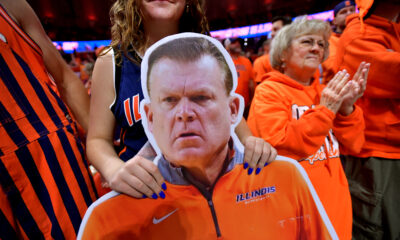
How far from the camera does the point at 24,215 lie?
54 cm

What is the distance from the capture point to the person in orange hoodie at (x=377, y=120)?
1.18m

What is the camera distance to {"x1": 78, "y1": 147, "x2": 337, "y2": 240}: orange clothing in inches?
19.1

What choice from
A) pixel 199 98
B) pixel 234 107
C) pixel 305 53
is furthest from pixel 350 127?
pixel 199 98

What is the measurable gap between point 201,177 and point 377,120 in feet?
4.24

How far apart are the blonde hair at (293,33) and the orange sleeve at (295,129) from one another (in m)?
0.43

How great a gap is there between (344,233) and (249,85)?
173 centimetres

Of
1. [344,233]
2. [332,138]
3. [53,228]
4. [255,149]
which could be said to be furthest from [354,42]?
[53,228]

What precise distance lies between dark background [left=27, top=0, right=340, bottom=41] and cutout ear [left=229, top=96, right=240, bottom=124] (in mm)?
8468

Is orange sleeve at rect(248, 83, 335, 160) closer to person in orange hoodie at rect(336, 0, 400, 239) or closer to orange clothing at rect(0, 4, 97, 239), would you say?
person in orange hoodie at rect(336, 0, 400, 239)

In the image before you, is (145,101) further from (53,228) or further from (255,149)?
(53,228)

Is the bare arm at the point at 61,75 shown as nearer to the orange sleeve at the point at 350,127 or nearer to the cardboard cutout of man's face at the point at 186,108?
the cardboard cutout of man's face at the point at 186,108

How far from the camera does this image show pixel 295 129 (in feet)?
2.89

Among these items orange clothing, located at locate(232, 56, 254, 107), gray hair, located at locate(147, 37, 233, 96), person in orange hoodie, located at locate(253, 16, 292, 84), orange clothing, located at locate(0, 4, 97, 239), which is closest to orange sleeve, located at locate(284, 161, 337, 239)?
gray hair, located at locate(147, 37, 233, 96)

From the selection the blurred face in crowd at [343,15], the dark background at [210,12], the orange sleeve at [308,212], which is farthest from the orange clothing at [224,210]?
the dark background at [210,12]
